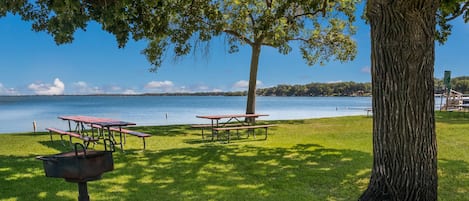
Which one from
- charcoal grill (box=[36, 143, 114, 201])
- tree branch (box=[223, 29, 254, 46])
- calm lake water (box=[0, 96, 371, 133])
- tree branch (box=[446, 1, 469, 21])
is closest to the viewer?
charcoal grill (box=[36, 143, 114, 201])

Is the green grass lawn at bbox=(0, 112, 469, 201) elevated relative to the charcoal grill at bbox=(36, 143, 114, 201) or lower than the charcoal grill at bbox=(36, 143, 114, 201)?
lower

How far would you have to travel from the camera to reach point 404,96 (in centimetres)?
321

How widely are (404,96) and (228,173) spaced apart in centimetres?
292

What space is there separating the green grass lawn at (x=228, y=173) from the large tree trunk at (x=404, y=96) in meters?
1.00

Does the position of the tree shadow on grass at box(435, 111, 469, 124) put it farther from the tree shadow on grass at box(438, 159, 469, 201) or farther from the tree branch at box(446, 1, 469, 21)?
the tree branch at box(446, 1, 469, 21)

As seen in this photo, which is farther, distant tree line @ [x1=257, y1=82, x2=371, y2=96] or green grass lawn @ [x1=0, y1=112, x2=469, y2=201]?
distant tree line @ [x1=257, y1=82, x2=371, y2=96]

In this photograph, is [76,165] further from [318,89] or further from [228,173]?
[318,89]

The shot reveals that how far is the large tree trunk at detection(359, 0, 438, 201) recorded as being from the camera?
318cm

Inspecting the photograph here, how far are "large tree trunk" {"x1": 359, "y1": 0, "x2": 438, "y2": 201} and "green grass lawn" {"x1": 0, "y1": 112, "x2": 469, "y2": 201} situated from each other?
1001 mm

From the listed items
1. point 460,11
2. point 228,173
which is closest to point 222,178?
point 228,173

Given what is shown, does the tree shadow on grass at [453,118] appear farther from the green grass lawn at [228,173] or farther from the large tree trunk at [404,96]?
the large tree trunk at [404,96]

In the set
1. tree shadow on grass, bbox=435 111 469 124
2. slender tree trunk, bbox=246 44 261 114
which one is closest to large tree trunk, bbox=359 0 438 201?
slender tree trunk, bbox=246 44 261 114

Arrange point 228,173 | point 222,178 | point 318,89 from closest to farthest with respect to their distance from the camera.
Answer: point 222,178 → point 228,173 → point 318,89

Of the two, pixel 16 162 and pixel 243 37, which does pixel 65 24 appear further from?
pixel 243 37
